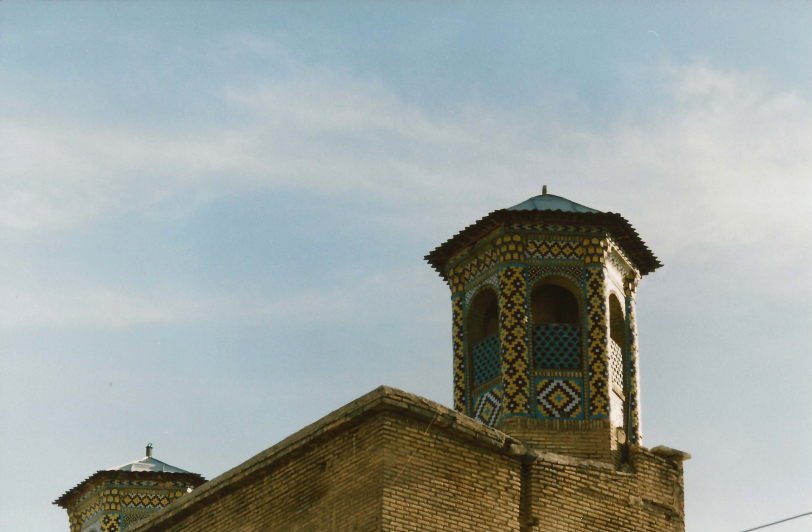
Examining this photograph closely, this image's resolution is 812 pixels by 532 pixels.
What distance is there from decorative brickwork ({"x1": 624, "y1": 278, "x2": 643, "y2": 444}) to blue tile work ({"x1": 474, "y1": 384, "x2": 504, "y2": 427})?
4.26 ft

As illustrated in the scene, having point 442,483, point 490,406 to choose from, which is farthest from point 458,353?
point 442,483

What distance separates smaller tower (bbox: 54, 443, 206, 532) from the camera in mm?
22078

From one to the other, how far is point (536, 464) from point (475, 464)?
0.70m

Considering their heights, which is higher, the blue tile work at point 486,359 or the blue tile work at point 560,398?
the blue tile work at point 486,359

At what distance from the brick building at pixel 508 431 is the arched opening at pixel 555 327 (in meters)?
0.01

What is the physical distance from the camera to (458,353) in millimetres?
17188

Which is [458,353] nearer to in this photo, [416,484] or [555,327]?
[555,327]

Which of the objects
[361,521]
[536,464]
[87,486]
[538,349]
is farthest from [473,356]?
[87,486]

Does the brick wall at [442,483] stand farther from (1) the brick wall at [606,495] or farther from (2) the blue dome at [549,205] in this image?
(2) the blue dome at [549,205]

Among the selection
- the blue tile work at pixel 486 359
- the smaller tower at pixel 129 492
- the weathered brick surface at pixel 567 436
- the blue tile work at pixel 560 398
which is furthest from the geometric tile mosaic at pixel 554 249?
the smaller tower at pixel 129 492

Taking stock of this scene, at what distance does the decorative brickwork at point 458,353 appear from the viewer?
1697 cm

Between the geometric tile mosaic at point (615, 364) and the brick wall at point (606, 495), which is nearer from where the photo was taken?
the brick wall at point (606, 495)

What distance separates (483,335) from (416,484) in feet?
12.2

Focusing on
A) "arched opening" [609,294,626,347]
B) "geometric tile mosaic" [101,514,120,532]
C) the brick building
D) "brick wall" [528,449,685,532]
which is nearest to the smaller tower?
"geometric tile mosaic" [101,514,120,532]
